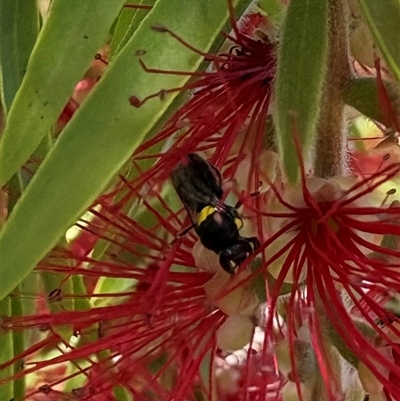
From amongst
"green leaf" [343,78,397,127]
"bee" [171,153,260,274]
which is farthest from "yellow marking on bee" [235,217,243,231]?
"green leaf" [343,78,397,127]

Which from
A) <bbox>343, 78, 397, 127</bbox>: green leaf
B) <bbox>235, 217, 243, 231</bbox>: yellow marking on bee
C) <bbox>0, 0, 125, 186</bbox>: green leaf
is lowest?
<bbox>235, 217, 243, 231</bbox>: yellow marking on bee

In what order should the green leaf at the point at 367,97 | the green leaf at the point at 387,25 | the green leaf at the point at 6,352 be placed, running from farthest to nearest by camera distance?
the green leaf at the point at 6,352, the green leaf at the point at 367,97, the green leaf at the point at 387,25

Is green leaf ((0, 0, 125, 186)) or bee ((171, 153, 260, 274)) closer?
green leaf ((0, 0, 125, 186))

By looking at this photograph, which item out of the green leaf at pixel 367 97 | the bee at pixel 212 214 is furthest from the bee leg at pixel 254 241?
the green leaf at pixel 367 97

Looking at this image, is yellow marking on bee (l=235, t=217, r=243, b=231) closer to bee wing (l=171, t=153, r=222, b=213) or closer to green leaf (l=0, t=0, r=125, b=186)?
bee wing (l=171, t=153, r=222, b=213)

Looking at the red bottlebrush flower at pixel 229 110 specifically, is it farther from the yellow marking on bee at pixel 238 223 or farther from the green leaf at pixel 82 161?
the green leaf at pixel 82 161

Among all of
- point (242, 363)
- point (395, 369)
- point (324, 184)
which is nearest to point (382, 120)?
point (324, 184)
